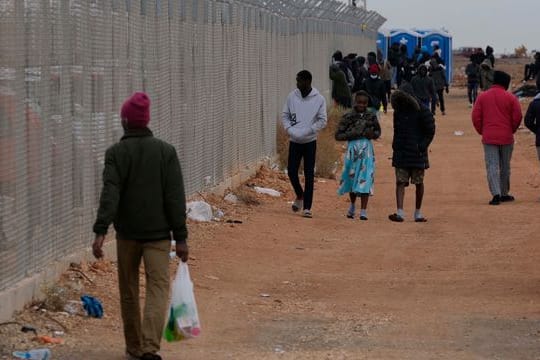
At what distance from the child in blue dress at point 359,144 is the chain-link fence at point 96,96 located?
5.76 ft

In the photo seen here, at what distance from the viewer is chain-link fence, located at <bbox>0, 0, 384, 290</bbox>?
898cm

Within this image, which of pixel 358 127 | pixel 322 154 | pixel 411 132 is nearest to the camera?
pixel 411 132

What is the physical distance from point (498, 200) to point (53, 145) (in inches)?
367

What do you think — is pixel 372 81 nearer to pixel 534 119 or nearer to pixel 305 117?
pixel 534 119

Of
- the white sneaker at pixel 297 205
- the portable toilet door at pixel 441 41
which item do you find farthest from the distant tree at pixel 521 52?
the white sneaker at pixel 297 205

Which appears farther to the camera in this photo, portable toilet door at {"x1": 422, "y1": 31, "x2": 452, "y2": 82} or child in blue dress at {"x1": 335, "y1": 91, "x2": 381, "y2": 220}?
portable toilet door at {"x1": 422, "y1": 31, "x2": 452, "y2": 82}

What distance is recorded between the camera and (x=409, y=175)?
15.8 meters

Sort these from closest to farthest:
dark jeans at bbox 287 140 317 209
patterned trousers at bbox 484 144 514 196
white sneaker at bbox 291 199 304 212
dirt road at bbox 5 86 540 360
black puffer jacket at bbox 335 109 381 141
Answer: dirt road at bbox 5 86 540 360 < black puffer jacket at bbox 335 109 381 141 < dark jeans at bbox 287 140 317 209 < white sneaker at bbox 291 199 304 212 < patterned trousers at bbox 484 144 514 196

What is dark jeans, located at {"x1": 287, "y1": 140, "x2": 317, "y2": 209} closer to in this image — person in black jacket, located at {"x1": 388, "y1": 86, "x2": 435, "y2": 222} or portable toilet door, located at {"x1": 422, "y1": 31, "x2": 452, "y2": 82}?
person in black jacket, located at {"x1": 388, "y1": 86, "x2": 435, "y2": 222}

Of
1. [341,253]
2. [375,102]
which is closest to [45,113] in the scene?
[341,253]

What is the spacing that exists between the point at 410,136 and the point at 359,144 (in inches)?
25.5

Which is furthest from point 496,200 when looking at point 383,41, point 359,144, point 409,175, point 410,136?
point 383,41

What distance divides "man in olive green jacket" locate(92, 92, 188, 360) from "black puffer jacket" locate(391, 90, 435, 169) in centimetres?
781

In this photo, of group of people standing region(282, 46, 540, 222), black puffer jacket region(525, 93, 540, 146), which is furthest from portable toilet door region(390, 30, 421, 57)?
group of people standing region(282, 46, 540, 222)
